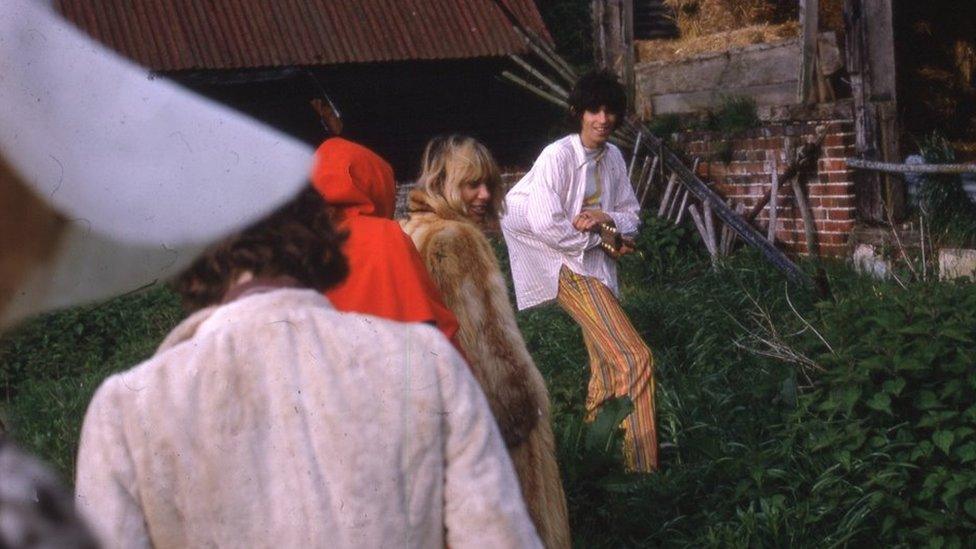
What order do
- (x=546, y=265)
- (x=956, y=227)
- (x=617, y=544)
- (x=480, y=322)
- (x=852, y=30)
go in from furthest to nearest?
1. (x=852, y=30)
2. (x=956, y=227)
3. (x=546, y=265)
4. (x=617, y=544)
5. (x=480, y=322)

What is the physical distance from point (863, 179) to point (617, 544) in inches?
161

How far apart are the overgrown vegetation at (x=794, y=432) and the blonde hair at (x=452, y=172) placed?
1.32 metres

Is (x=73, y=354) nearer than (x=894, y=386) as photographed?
No

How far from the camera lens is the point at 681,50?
417 inches

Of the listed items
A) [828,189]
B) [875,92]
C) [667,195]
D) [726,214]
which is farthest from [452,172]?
[667,195]

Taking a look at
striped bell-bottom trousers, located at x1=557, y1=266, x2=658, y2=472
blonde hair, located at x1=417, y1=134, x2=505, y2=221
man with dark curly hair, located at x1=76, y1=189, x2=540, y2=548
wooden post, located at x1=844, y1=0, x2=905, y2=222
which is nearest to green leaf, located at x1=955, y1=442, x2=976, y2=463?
striped bell-bottom trousers, located at x1=557, y1=266, x2=658, y2=472

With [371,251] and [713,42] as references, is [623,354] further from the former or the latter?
[713,42]

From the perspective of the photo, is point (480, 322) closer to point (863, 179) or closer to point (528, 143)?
point (863, 179)

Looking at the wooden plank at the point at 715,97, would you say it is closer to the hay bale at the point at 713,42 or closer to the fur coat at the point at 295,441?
the hay bale at the point at 713,42

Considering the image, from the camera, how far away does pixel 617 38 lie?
11.3 meters

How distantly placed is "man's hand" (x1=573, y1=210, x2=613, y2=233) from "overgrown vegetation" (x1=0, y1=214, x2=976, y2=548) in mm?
723

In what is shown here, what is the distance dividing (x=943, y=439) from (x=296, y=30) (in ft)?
35.8

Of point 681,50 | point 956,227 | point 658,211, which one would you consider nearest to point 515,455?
point 956,227

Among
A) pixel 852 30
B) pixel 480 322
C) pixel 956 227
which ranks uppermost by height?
pixel 852 30
